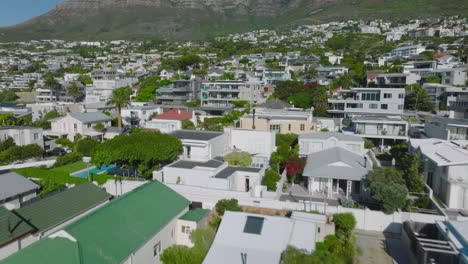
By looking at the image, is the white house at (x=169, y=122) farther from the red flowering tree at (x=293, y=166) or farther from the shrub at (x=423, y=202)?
the shrub at (x=423, y=202)

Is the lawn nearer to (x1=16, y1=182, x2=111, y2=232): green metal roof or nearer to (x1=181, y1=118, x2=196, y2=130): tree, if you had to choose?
(x1=16, y1=182, x2=111, y2=232): green metal roof

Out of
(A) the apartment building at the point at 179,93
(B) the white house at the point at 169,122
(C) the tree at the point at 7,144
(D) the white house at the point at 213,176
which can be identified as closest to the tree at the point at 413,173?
(D) the white house at the point at 213,176

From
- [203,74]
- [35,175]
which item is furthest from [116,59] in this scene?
[35,175]

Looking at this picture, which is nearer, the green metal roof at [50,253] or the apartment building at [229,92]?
the green metal roof at [50,253]

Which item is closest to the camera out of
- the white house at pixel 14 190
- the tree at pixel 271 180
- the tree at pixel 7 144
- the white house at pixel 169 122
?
the white house at pixel 14 190

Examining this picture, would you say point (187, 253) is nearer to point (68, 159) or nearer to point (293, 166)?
point (293, 166)

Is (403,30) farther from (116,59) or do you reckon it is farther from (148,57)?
(116,59)

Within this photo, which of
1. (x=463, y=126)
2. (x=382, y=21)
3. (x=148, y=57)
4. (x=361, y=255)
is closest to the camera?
(x=361, y=255)
